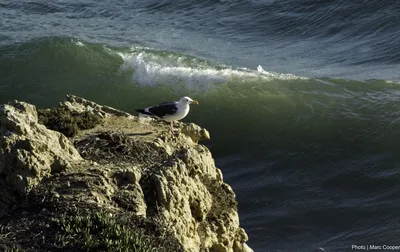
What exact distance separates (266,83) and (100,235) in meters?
11.8

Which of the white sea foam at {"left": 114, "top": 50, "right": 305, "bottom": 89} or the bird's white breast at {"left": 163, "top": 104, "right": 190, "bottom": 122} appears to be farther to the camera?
the white sea foam at {"left": 114, "top": 50, "right": 305, "bottom": 89}

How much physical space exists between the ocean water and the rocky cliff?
3.10 m

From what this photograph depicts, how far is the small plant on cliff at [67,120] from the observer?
9.46 m

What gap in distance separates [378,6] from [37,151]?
696 inches

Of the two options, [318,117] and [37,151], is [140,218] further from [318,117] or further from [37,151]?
[318,117]

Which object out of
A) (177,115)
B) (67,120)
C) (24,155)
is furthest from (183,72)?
(24,155)

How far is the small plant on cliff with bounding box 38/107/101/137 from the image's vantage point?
946 centimetres

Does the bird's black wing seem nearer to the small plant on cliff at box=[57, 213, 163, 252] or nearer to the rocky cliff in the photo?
the rocky cliff

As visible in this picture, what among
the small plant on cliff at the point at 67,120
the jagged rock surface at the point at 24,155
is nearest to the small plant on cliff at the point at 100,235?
the jagged rock surface at the point at 24,155

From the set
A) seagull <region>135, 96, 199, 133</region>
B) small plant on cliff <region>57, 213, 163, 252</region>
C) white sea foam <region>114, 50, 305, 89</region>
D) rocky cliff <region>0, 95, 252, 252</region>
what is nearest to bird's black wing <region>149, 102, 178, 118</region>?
seagull <region>135, 96, 199, 133</region>

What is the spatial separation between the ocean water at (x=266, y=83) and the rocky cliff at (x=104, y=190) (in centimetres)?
310

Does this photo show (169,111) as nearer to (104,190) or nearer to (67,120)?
(67,120)

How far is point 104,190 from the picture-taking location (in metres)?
7.66

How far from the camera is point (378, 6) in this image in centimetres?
2342
